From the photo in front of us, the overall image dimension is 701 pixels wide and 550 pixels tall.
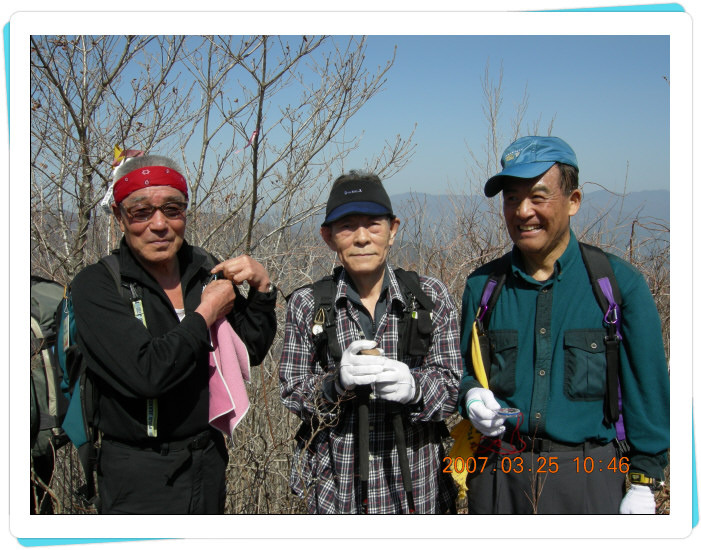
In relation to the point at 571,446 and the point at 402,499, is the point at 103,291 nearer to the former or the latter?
the point at 402,499

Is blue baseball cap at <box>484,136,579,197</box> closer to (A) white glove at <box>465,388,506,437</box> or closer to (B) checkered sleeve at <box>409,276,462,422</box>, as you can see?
(B) checkered sleeve at <box>409,276,462,422</box>

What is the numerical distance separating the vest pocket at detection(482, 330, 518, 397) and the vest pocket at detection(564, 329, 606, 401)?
0.67 feet

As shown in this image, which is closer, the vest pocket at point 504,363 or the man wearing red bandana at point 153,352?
the man wearing red bandana at point 153,352

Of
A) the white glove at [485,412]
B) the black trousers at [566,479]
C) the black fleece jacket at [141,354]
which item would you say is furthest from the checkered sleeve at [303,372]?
the black trousers at [566,479]

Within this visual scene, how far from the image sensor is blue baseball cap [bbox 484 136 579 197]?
7.01ft

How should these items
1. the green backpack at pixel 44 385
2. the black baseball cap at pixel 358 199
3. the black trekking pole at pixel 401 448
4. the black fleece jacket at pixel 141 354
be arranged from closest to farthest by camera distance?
the black fleece jacket at pixel 141 354 → the black trekking pole at pixel 401 448 → the black baseball cap at pixel 358 199 → the green backpack at pixel 44 385

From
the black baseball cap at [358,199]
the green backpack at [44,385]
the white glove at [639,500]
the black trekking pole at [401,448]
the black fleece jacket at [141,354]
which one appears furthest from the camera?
the green backpack at [44,385]

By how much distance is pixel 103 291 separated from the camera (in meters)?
2.00

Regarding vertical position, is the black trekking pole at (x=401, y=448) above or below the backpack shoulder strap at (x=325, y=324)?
below

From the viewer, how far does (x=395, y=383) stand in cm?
207

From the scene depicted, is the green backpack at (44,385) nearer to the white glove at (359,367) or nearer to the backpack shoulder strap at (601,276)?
the white glove at (359,367)

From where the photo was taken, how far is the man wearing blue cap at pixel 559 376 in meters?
2.04

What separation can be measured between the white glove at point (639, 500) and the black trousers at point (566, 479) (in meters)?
0.06
